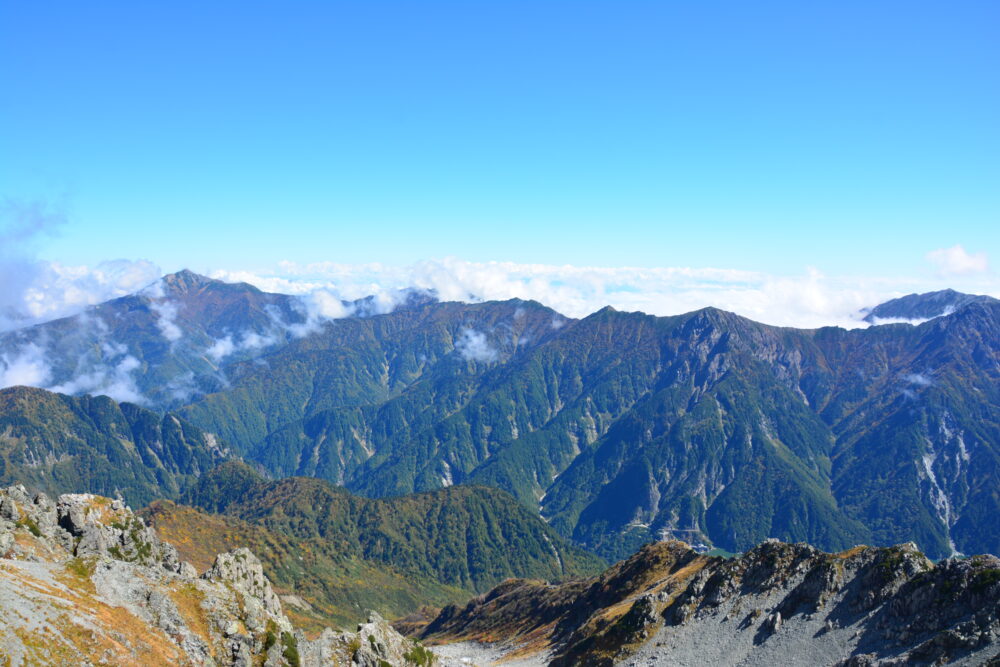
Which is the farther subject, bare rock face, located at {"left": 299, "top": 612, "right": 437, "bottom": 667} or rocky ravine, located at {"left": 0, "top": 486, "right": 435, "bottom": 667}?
bare rock face, located at {"left": 299, "top": 612, "right": 437, "bottom": 667}

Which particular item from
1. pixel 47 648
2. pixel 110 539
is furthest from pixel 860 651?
pixel 110 539

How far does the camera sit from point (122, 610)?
3223 inches

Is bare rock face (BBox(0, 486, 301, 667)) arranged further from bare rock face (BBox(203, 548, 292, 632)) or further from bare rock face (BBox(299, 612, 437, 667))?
bare rock face (BBox(299, 612, 437, 667))

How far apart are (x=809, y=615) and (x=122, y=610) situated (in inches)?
4057

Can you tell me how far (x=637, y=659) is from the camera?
406 ft

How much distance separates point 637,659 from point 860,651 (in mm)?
40555

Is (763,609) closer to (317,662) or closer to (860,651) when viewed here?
(860,651)

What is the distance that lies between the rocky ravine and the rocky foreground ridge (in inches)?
1803

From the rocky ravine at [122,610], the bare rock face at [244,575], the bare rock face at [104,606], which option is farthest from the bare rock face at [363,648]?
the bare rock face at [244,575]

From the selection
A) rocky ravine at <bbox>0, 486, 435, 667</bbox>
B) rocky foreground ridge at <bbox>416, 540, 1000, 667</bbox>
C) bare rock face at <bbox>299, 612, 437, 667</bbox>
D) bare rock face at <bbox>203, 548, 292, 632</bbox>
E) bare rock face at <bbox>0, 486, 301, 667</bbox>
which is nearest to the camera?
bare rock face at <bbox>0, 486, 301, 667</bbox>

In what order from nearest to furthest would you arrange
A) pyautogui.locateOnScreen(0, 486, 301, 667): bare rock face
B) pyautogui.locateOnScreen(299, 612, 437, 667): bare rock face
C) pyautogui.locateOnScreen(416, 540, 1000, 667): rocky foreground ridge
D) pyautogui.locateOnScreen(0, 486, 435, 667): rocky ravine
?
pyautogui.locateOnScreen(0, 486, 301, 667): bare rock face, pyautogui.locateOnScreen(0, 486, 435, 667): rocky ravine, pyautogui.locateOnScreen(416, 540, 1000, 667): rocky foreground ridge, pyautogui.locateOnScreen(299, 612, 437, 667): bare rock face

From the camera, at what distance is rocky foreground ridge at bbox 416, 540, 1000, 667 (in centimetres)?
8894

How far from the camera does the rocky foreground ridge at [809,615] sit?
88.9 m

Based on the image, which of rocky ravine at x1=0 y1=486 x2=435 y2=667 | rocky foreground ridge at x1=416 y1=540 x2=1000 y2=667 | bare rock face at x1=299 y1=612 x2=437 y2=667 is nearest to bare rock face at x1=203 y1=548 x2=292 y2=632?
rocky ravine at x1=0 y1=486 x2=435 y2=667
